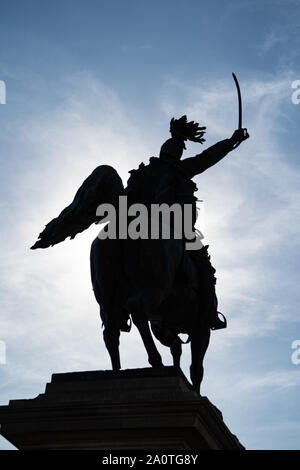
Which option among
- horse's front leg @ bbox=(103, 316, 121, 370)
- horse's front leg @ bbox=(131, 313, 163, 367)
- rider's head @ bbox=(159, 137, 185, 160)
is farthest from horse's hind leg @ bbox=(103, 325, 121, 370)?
rider's head @ bbox=(159, 137, 185, 160)

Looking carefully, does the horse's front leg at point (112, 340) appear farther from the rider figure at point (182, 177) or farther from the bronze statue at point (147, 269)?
the rider figure at point (182, 177)

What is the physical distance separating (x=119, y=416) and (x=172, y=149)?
440cm

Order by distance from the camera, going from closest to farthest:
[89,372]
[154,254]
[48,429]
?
[48,429]
[89,372]
[154,254]

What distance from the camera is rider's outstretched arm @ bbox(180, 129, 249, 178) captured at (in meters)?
12.5

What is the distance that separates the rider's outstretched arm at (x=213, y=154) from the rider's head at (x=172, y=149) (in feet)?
0.47

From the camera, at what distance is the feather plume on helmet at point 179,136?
12352 mm

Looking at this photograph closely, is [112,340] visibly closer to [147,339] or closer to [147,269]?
[147,339]

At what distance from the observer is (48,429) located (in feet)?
30.7

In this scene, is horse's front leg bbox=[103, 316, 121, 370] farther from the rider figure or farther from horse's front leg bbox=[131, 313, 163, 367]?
the rider figure

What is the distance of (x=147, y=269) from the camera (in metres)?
10.7

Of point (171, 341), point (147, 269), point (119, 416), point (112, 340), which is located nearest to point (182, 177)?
point (147, 269)

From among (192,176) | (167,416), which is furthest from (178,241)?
(167,416)
